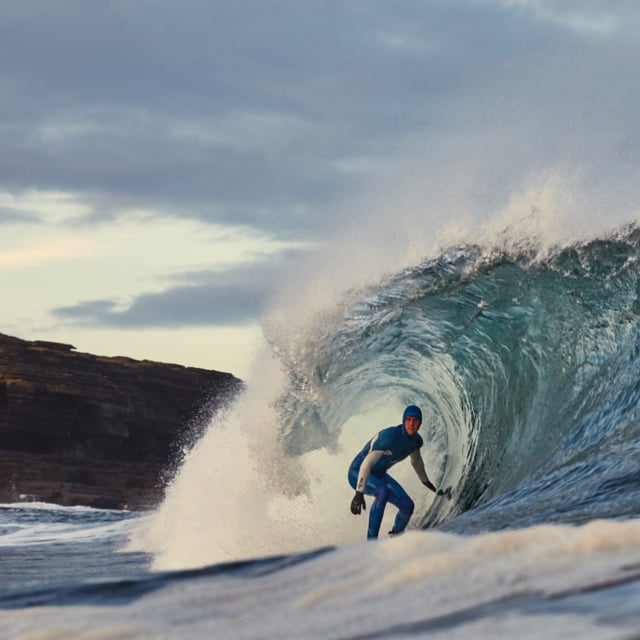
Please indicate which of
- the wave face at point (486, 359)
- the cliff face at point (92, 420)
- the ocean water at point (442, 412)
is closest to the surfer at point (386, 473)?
the ocean water at point (442, 412)

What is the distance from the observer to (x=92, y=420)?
6372 centimetres

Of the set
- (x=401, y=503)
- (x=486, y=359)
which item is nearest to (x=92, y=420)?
(x=486, y=359)

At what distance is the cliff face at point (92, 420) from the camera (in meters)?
57.2

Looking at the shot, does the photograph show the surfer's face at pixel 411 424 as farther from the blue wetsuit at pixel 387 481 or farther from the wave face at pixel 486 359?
the wave face at pixel 486 359

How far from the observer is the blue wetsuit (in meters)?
8.64

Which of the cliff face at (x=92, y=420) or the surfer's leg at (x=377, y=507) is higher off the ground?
the cliff face at (x=92, y=420)

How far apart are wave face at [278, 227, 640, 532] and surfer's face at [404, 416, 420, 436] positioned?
1.95 metres

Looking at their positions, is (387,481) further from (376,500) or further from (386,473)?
(376,500)

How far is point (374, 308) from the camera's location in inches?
510

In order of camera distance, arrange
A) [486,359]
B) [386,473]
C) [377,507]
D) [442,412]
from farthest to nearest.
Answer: [442,412] → [486,359] → [386,473] → [377,507]

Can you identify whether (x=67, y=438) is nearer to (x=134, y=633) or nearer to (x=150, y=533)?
(x=150, y=533)

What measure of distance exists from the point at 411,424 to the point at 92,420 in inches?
2235

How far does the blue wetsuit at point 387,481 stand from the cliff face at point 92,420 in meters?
46.7

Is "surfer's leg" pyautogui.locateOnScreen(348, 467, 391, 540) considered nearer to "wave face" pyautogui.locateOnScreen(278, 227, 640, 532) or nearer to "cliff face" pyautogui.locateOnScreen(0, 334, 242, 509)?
"wave face" pyautogui.locateOnScreen(278, 227, 640, 532)
